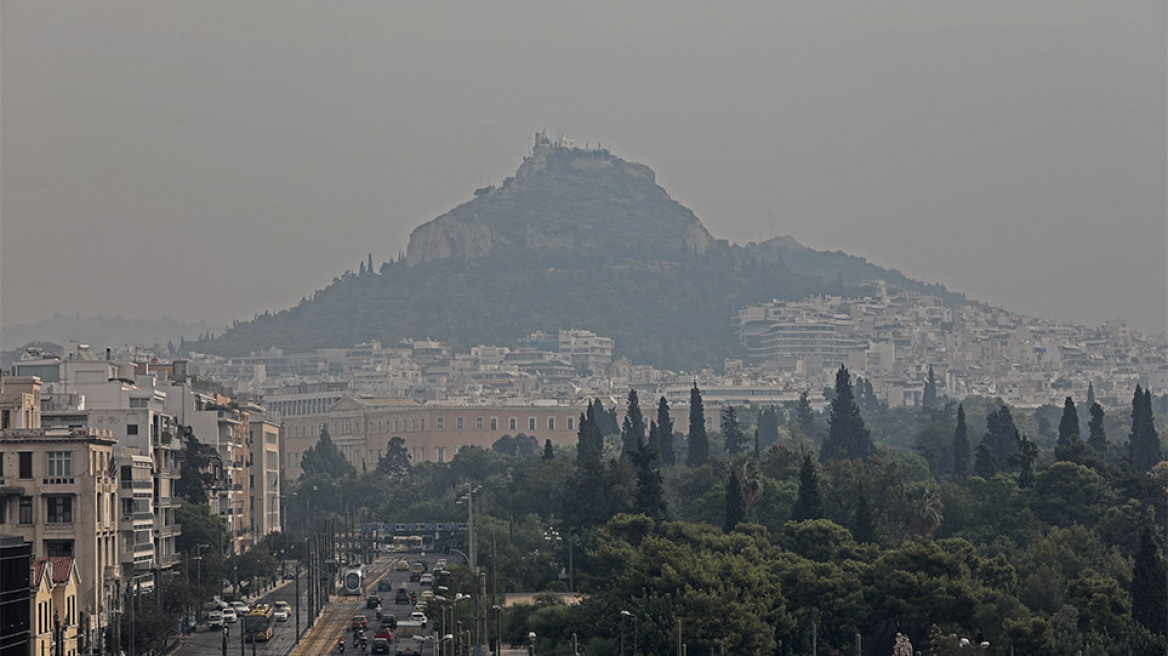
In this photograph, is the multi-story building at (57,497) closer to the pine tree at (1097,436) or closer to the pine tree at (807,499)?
the pine tree at (807,499)

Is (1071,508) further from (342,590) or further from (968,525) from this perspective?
(342,590)

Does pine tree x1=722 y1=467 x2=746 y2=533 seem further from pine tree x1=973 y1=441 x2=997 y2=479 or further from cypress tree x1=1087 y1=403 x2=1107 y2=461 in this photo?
cypress tree x1=1087 y1=403 x2=1107 y2=461

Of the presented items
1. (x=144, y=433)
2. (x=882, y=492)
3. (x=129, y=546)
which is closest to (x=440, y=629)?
(x=129, y=546)

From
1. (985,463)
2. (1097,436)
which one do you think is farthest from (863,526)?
(1097,436)

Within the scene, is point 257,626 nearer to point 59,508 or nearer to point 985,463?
point 59,508

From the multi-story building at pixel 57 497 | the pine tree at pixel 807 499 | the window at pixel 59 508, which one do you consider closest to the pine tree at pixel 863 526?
the pine tree at pixel 807 499

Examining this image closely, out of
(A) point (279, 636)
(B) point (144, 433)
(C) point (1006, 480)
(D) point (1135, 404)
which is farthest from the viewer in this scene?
(D) point (1135, 404)
